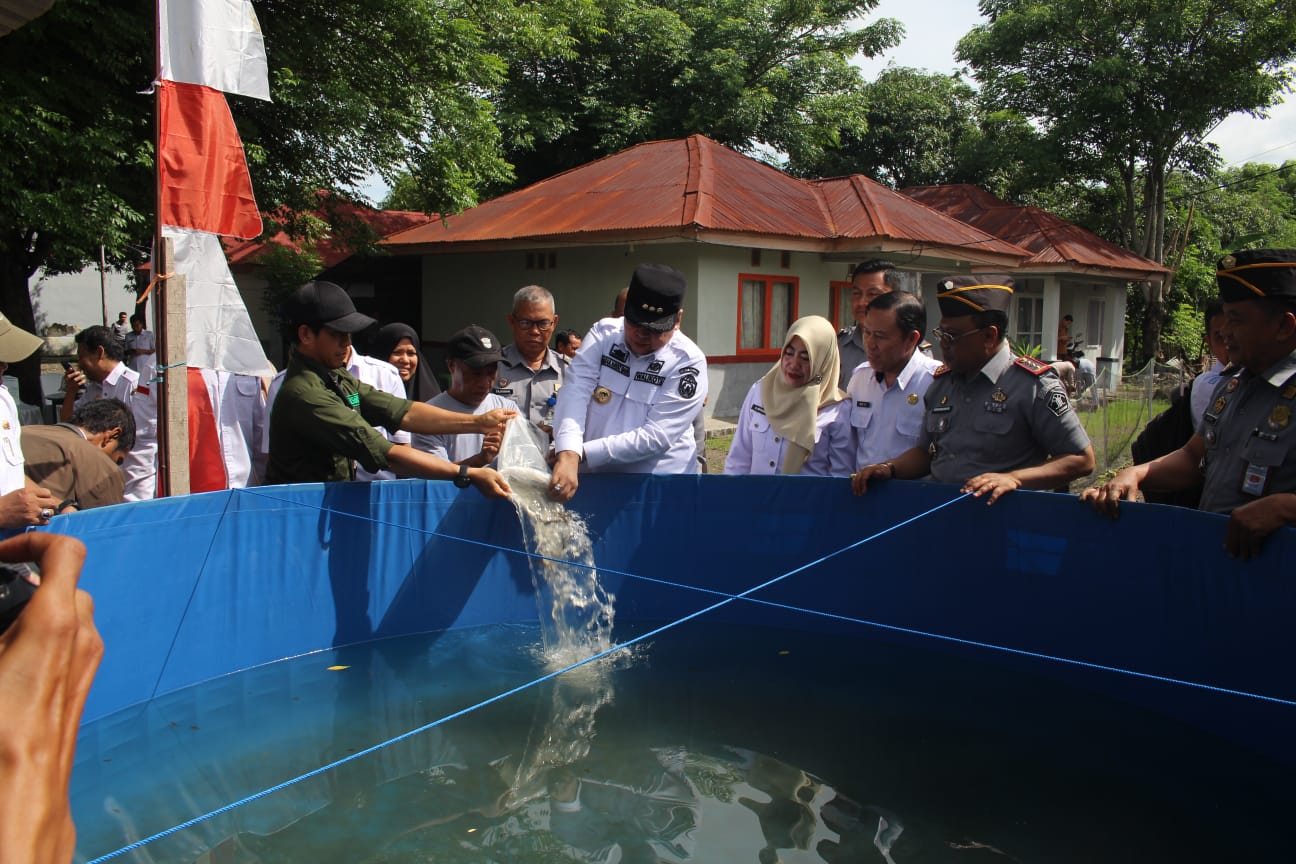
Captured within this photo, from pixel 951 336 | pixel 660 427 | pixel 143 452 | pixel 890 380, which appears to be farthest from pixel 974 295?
pixel 143 452

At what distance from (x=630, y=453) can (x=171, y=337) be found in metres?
2.38

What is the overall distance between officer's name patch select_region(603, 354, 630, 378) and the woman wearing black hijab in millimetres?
1724

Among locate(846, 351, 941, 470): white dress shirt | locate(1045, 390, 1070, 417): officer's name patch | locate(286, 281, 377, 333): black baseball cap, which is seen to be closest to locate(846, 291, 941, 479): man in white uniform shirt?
locate(846, 351, 941, 470): white dress shirt

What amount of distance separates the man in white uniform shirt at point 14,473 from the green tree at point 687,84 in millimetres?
17745

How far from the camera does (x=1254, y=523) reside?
3.30 m

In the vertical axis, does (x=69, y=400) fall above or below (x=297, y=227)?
below

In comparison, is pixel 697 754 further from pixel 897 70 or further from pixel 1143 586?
pixel 897 70

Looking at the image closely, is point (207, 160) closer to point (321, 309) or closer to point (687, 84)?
point (321, 309)

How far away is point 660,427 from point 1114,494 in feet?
7.12

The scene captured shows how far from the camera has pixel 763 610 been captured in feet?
17.0

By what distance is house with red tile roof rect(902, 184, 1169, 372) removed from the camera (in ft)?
70.4

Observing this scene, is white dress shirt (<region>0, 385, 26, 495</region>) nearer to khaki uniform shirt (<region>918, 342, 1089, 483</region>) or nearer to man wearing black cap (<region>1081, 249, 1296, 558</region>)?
khaki uniform shirt (<region>918, 342, 1089, 483</region>)

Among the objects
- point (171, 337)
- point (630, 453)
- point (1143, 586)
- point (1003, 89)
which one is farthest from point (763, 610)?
point (1003, 89)

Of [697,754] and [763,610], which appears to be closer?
[697,754]
